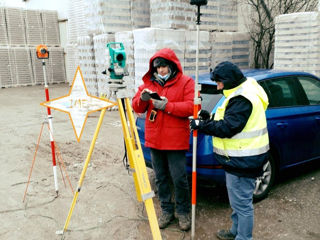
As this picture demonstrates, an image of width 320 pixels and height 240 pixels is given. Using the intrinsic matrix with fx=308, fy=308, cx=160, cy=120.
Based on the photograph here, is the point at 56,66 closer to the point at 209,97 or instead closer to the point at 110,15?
the point at 110,15

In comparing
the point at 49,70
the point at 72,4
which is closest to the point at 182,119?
the point at 72,4

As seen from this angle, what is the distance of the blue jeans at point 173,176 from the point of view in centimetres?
315

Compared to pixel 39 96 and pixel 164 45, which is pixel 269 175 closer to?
pixel 164 45

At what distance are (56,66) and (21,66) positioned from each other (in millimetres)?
1890

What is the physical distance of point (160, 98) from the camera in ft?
9.67

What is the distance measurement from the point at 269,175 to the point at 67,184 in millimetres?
2750

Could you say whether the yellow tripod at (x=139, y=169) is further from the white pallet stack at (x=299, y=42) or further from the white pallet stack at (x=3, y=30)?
the white pallet stack at (x=3, y=30)

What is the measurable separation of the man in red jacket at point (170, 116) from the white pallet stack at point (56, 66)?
1556 cm

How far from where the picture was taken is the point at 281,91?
392 cm

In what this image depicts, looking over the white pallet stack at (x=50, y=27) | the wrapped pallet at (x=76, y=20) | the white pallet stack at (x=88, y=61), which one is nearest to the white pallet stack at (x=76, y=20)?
the wrapped pallet at (x=76, y=20)

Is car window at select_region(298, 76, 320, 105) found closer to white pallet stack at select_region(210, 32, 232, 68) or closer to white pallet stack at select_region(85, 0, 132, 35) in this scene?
white pallet stack at select_region(210, 32, 232, 68)

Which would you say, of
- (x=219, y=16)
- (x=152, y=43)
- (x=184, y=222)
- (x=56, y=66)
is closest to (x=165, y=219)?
(x=184, y=222)

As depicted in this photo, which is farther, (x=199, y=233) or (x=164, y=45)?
(x=164, y=45)

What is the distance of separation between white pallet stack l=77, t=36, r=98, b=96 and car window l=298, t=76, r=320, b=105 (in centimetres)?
686
